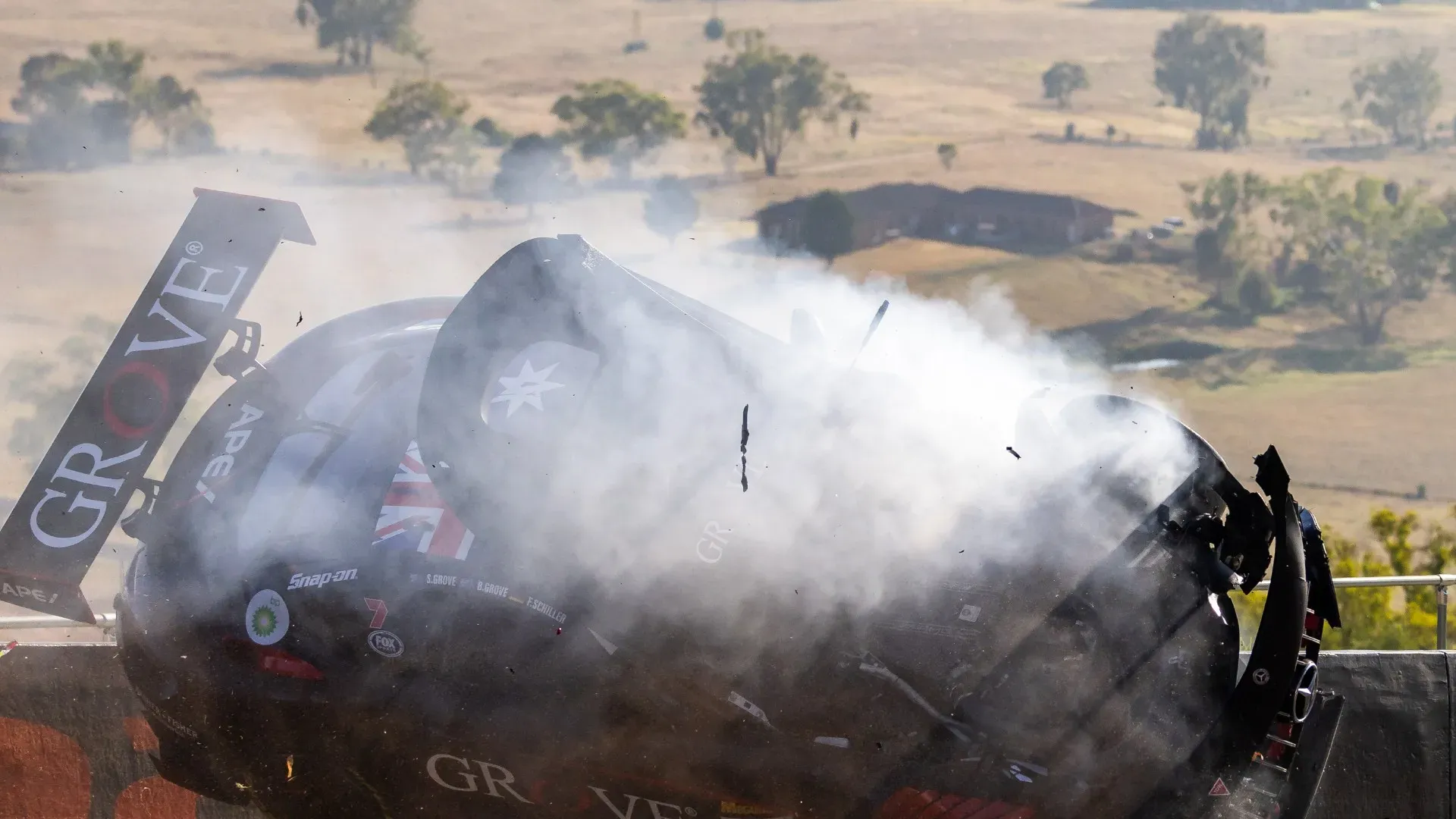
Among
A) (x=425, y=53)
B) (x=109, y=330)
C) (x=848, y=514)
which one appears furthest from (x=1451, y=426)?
(x=848, y=514)

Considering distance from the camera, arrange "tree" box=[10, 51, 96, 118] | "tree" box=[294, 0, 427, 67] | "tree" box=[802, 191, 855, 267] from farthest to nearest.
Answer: "tree" box=[294, 0, 427, 67]
"tree" box=[802, 191, 855, 267]
"tree" box=[10, 51, 96, 118]

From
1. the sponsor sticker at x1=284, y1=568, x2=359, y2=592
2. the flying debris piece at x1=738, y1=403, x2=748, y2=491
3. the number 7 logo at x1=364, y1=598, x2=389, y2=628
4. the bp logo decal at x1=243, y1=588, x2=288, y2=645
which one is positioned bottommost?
Answer: the bp logo decal at x1=243, y1=588, x2=288, y2=645

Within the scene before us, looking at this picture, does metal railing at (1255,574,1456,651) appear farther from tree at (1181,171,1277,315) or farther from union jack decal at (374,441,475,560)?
tree at (1181,171,1277,315)

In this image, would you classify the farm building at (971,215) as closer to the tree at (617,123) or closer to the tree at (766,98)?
the tree at (766,98)

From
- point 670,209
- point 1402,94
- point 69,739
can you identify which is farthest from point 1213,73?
point 69,739

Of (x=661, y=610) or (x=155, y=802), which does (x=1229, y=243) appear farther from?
(x=661, y=610)

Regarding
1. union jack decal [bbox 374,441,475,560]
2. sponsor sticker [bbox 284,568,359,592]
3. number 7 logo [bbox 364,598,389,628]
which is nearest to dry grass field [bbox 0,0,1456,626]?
sponsor sticker [bbox 284,568,359,592]
